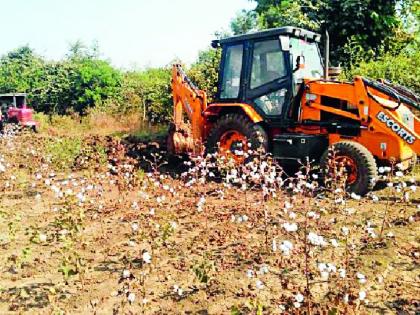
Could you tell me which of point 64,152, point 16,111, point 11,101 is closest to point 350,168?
point 64,152

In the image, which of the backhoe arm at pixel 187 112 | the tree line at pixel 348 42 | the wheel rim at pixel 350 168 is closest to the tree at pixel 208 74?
the tree line at pixel 348 42

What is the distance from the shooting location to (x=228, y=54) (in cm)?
917

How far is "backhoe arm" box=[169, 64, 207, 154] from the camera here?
962 centimetres

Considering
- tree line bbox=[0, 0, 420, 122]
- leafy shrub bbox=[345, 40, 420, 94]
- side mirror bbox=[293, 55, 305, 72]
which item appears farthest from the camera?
tree line bbox=[0, 0, 420, 122]

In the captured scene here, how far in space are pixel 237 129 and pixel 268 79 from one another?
1.01 m

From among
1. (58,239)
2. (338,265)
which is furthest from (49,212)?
(338,265)

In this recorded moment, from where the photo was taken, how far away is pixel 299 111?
8477 mm

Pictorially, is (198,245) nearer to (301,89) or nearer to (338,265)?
(338,265)

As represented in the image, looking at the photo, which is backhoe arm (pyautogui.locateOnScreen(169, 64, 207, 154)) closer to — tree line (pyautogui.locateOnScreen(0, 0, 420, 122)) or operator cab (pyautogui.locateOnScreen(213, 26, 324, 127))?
operator cab (pyautogui.locateOnScreen(213, 26, 324, 127))

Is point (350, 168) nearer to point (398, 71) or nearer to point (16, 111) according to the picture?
point (398, 71)

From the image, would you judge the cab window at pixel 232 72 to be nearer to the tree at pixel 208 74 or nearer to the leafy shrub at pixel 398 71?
the leafy shrub at pixel 398 71

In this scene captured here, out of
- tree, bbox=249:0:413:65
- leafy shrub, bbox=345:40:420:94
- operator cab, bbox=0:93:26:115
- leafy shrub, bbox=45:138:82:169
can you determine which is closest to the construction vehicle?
leafy shrub, bbox=45:138:82:169

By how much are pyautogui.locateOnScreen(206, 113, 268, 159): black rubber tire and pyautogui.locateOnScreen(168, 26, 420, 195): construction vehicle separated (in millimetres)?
17

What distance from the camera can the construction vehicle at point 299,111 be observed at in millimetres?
7492
